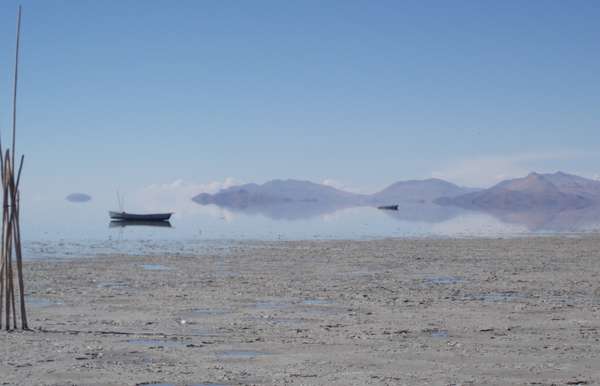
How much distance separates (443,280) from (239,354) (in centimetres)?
1360

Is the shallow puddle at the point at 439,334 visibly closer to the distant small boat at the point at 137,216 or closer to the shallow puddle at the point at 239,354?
the shallow puddle at the point at 239,354

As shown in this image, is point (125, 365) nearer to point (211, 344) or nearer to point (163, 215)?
point (211, 344)

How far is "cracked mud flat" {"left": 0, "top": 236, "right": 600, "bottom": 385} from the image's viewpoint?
1177cm

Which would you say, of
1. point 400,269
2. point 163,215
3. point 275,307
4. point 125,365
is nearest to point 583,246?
point 400,269

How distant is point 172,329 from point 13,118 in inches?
214

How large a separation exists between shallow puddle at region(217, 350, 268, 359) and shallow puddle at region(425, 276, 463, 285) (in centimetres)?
1229

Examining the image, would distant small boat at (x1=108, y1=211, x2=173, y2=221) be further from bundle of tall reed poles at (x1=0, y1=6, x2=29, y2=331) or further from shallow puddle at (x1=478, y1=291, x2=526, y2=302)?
bundle of tall reed poles at (x1=0, y1=6, x2=29, y2=331)

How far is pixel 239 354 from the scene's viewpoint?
519 inches

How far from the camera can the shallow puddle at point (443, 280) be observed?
981 inches

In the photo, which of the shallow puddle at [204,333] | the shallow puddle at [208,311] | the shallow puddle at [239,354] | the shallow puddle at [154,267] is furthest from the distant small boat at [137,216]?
the shallow puddle at [239,354]

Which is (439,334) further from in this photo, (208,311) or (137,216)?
(137,216)

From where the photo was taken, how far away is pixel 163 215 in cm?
9138

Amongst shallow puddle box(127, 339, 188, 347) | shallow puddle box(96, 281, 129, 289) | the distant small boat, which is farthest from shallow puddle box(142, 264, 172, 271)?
the distant small boat

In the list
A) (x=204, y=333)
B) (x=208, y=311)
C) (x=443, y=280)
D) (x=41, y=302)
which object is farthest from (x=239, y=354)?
Answer: (x=443, y=280)
